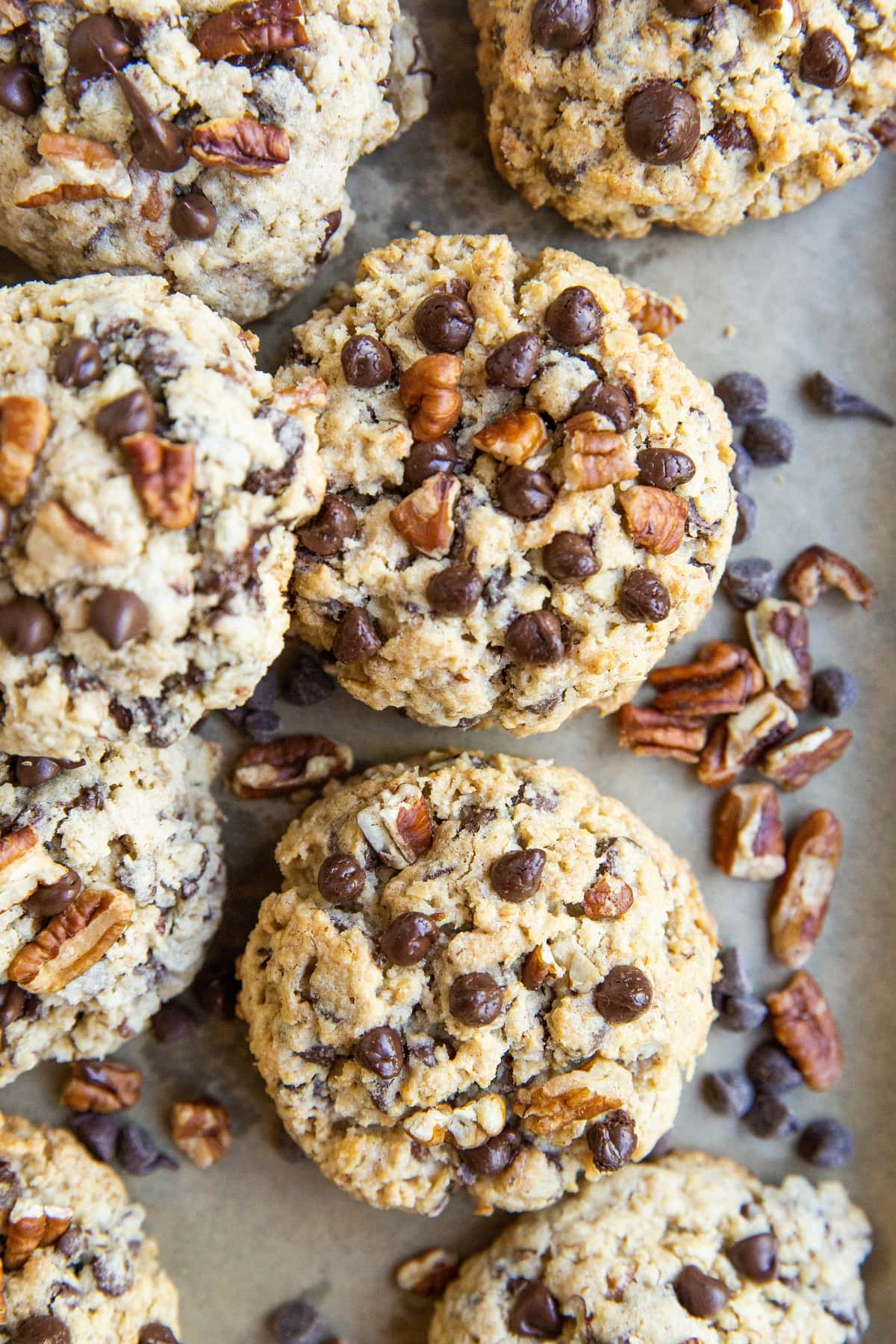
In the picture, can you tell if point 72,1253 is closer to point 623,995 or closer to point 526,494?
point 623,995

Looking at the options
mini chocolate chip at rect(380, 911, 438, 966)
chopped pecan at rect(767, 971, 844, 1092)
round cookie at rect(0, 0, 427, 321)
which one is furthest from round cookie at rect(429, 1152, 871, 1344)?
round cookie at rect(0, 0, 427, 321)

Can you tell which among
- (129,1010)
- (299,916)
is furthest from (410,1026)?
(129,1010)

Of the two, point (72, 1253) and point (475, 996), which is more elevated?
point (475, 996)

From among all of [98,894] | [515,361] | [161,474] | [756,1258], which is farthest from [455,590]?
[756,1258]

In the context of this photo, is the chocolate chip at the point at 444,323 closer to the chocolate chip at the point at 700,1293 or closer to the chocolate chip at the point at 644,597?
the chocolate chip at the point at 644,597

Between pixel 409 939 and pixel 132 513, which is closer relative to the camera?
pixel 132 513

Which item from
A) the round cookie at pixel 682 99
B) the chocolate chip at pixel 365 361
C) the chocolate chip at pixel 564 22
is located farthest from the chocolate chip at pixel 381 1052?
the chocolate chip at pixel 564 22

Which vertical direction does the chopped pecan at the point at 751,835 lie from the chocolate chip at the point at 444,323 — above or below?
below
